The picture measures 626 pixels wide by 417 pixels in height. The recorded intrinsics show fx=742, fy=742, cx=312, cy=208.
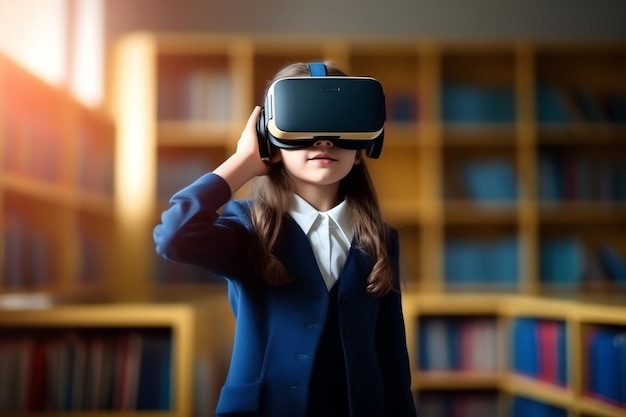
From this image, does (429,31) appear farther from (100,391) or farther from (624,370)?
(100,391)

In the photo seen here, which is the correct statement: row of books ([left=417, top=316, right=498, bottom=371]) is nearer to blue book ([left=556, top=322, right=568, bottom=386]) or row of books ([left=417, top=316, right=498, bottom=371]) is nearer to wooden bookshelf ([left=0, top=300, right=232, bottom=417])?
blue book ([left=556, top=322, right=568, bottom=386])

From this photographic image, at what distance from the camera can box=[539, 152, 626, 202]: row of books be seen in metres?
3.68

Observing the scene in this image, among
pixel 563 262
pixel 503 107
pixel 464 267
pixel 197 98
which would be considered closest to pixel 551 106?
pixel 503 107

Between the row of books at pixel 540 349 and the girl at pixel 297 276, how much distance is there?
1.87 meters

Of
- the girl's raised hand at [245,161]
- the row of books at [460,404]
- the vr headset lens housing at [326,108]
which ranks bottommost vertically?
the row of books at [460,404]

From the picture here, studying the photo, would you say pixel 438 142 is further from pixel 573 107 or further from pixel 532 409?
pixel 532 409

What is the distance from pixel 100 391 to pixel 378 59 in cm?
227

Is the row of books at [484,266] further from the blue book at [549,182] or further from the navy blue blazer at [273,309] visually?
the navy blue blazer at [273,309]

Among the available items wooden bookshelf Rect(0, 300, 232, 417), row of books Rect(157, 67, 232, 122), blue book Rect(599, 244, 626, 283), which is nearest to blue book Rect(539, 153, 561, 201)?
blue book Rect(599, 244, 626, 283)

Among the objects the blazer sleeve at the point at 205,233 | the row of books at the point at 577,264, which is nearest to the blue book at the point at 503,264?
the row of books at the point at 577,264

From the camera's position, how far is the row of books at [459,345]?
10.4ft

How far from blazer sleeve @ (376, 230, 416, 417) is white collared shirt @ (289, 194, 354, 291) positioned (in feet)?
0.31

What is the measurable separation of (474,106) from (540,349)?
4.45 feet

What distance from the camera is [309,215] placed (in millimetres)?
1057
